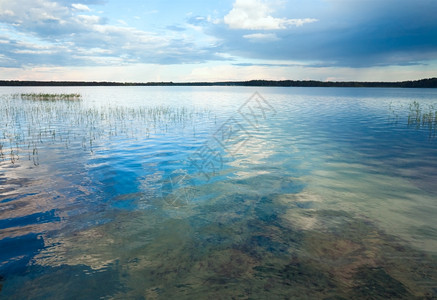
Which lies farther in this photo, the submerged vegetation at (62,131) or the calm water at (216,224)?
the submerged vegetation at (62,131)

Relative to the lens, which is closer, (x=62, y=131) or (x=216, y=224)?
(x=216, y=224)

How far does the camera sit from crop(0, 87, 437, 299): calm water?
5.67m

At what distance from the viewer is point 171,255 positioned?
6695mm

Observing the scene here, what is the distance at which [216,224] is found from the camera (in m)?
8.27

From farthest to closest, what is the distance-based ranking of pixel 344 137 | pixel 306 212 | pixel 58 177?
pixel 344 137, pixel 58 177, pixel 306 212

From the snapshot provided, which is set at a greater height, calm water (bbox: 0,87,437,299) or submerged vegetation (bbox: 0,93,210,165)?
submerged vegetation (bbox: 0,93,210,165)

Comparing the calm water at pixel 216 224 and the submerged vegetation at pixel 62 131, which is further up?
the submerged vegetation at pixel 62 131

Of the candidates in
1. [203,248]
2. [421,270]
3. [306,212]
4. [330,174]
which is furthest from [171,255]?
[330,174]

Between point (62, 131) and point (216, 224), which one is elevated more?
point (62, 131)

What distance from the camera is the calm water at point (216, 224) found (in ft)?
18.6

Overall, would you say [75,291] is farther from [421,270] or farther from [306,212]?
[421,270]

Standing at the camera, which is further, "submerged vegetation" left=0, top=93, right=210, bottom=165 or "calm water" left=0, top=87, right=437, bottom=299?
"submerged vegetation" left=0, top=93, right=210, bottom=165

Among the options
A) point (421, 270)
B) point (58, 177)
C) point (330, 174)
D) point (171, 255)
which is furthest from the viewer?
point (330, 174)

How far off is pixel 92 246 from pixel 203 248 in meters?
3.01
